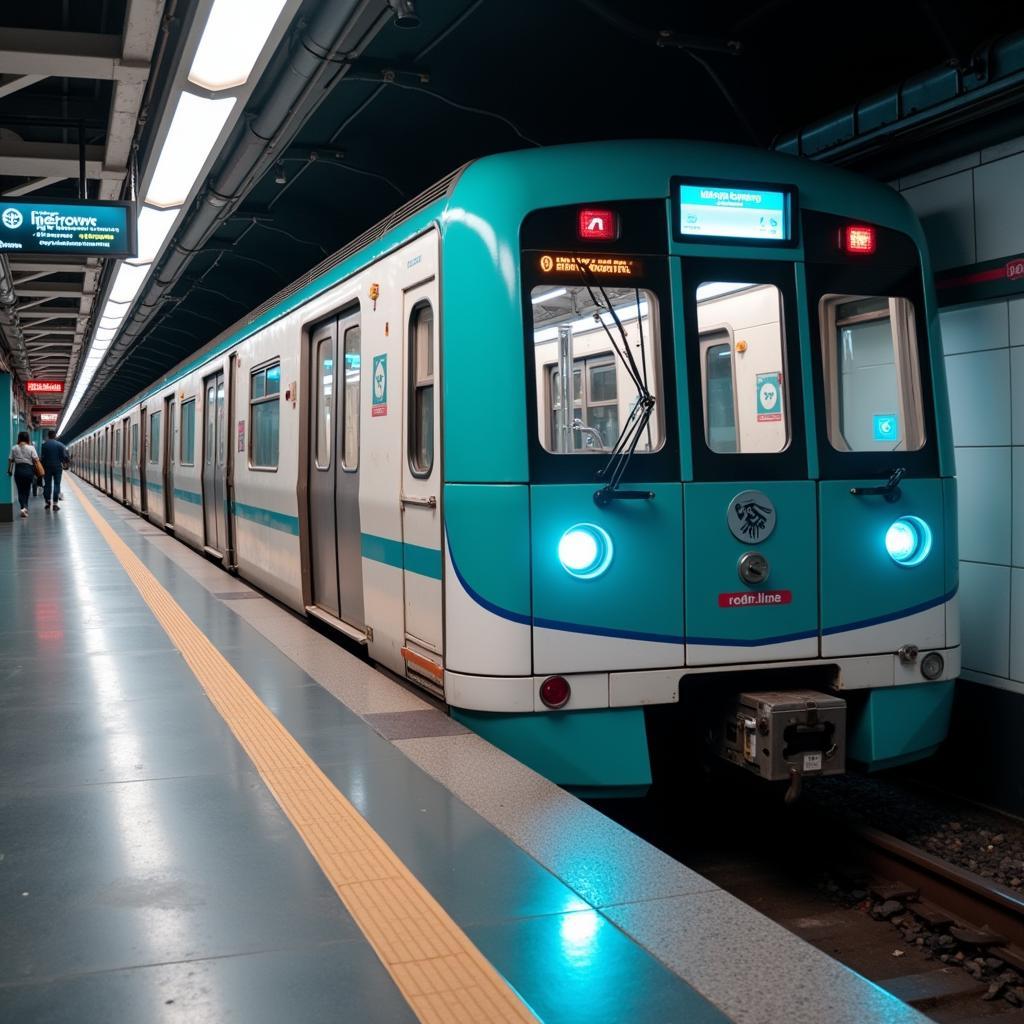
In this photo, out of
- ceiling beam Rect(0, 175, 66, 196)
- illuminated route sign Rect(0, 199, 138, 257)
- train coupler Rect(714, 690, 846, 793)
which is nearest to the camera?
train coupler Rect(714, 690, 846, 793)

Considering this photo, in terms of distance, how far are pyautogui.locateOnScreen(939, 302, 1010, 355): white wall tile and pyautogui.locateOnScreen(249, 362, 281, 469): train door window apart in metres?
4.47

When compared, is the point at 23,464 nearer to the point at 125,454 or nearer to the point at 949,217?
the point at 125,454

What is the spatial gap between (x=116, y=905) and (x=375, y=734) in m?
1.89

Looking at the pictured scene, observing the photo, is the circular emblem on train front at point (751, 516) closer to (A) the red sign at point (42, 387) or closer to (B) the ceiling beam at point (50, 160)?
(B) the ceiling beam at point (50, 160)

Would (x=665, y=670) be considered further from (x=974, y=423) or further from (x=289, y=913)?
(x=974, y=423)

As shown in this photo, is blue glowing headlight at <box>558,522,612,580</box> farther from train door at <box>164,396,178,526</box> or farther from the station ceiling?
train door at <box>164,396,178,526</box>

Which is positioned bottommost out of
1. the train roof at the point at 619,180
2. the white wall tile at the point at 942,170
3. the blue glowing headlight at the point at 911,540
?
the blue glowing headlight at the point at 911,540

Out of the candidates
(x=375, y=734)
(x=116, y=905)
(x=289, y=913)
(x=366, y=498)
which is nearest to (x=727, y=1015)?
(x=289, y=913)

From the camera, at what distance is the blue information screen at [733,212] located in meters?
4.72

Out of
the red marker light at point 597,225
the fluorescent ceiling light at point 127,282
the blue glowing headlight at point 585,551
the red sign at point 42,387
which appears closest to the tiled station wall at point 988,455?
the red marker light at point 597,225

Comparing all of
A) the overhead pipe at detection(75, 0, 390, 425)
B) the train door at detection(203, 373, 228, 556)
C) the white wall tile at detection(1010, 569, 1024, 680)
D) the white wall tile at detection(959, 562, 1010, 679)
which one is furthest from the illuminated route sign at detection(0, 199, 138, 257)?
the white wall tile at detection(1010, 569, 1024, 680)

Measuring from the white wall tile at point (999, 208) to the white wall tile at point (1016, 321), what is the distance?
0.81 feet

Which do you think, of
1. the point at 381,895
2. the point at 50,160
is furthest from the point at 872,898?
the point at 50,160

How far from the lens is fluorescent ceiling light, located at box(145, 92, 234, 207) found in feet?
22.4
